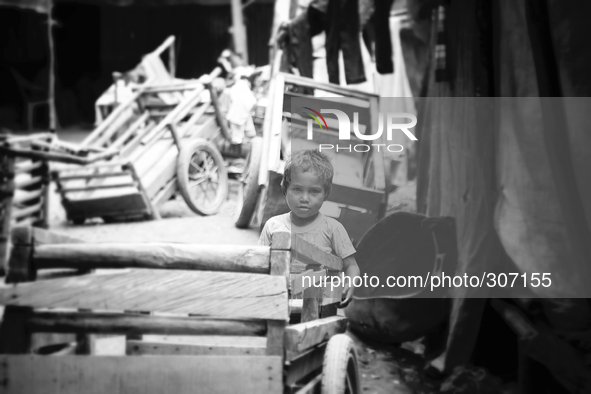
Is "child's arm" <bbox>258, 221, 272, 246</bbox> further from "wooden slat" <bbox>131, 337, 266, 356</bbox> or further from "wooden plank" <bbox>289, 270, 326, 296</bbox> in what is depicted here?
"wooden slat" <bbox>131, 337, 266, 356</bbox>

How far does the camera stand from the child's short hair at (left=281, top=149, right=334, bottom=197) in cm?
148

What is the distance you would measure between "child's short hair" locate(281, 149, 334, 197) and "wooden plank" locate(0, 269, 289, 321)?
1.51 ft

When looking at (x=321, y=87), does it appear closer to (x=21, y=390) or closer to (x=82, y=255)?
(x=82, y=255)

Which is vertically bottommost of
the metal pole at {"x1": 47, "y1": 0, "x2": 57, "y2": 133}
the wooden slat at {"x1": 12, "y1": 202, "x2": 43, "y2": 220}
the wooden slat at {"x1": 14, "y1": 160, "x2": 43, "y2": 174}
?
the wooden slat at {"x1": 12, "y1": 202, "x2": 43, "y2": 220}

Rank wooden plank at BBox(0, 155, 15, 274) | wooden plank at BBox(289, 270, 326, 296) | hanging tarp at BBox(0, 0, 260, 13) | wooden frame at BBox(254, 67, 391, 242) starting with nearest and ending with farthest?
wooden plank at BBox(289, 270, 326, 296)
wooden frame at BBox(254, 67, 391, 242)
hanging tarp at BBox(0, 0, 260, 13)
wooden plank at BBox(0, 155, 15, 274)

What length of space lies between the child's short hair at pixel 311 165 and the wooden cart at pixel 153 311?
1.04 ft

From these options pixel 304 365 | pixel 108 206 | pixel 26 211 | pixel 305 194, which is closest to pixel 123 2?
pixel 108 206

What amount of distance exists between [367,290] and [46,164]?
8.54ft

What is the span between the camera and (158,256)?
1.15 m

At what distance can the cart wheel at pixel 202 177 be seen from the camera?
250cm

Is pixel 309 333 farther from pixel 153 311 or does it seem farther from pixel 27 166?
pixel 27 166

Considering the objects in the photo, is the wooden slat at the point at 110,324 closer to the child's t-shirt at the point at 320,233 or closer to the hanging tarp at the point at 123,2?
the child's t-shirt at the point at 320,233

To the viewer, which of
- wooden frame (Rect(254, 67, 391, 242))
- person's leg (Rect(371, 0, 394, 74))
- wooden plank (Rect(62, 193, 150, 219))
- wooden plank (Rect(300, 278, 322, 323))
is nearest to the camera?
wooden plank (Rect(300, 278, 322, 323))

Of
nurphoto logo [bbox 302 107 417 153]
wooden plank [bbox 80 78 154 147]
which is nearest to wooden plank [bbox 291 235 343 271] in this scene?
nurphoto logo [bbox 302 107 417 153]
